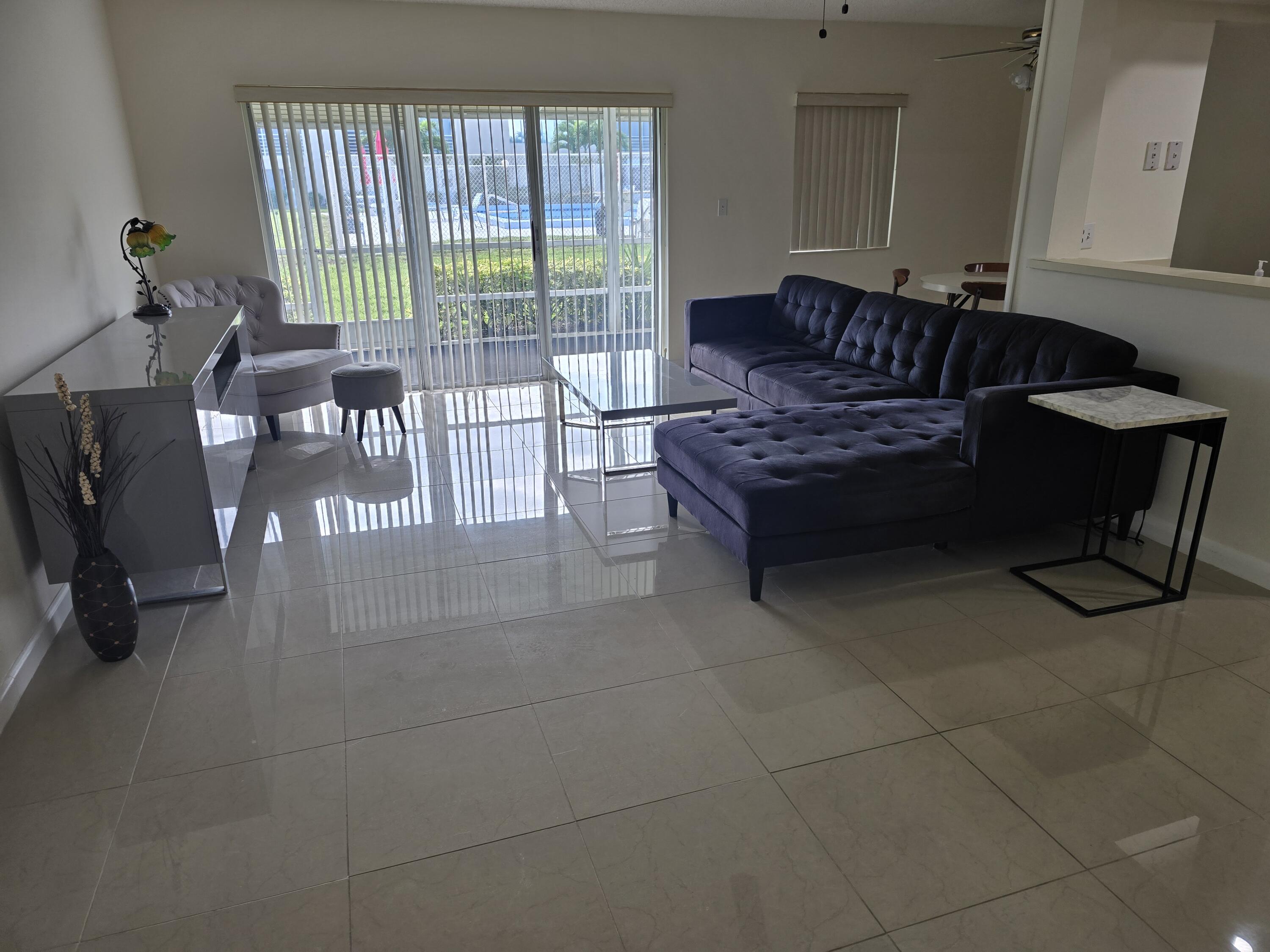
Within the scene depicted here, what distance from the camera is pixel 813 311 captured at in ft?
17.1

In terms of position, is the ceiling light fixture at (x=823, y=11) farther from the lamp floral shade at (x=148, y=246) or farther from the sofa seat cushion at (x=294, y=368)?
the lamp floral shade at (x=148, y=246)

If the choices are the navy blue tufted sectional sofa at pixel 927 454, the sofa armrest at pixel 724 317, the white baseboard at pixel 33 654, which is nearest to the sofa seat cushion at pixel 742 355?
the sofa armrest at pixel 724 317

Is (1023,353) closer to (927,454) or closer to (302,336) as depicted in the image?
(927,454)

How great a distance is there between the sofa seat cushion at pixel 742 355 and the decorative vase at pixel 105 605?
10.7 ft

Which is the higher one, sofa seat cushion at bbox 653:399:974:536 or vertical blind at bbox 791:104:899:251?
vertical blind at bbox 791:104:899:251

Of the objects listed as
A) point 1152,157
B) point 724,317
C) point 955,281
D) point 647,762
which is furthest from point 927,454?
point 955,281

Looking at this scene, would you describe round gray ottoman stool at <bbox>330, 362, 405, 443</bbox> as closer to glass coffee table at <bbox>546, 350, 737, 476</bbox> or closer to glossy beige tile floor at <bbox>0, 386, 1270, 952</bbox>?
glass coffee table at <bbox>546, 350, 737, 476</bbox>

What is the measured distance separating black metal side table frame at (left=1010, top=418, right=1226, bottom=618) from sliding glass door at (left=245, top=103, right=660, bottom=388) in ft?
13.1

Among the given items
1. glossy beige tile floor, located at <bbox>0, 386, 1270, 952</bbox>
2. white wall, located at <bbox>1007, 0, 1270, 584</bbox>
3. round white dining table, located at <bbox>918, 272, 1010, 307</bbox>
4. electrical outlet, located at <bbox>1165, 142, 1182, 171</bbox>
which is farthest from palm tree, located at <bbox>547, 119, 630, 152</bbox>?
glossy beige tile floor, located at <bbox>0, 386, 1270, 952</bbox>

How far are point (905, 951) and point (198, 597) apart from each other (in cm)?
266

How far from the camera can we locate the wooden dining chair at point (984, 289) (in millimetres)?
5688

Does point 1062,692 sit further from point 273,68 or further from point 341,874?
point 273,68

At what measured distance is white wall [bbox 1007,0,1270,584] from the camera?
299 cm

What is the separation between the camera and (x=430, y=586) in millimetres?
3123
